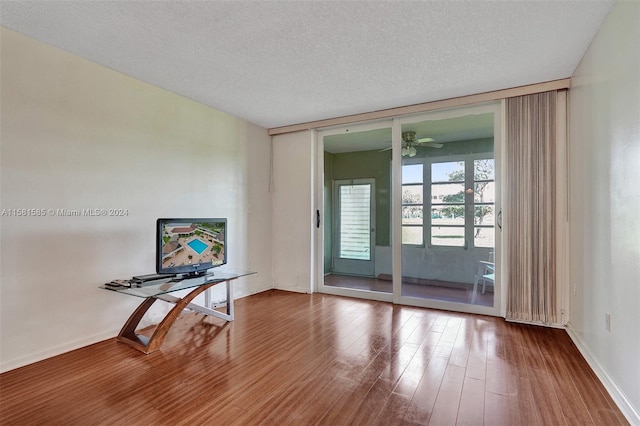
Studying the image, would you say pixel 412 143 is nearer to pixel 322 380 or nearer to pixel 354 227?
pixel 354 227

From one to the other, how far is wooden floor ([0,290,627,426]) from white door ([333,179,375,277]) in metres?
1.52

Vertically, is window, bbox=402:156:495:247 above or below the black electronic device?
above

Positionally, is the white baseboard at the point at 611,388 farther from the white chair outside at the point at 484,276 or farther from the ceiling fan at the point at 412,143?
the ceiling fan at the point at 412,143

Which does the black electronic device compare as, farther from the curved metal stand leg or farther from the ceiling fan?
the ceiling fan

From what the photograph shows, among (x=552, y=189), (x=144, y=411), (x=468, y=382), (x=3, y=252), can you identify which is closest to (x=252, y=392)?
(x=144, y=411)

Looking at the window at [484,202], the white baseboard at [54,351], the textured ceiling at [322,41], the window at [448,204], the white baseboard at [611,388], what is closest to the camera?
the white baseboard at [611,388]

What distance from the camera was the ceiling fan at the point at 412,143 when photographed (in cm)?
396

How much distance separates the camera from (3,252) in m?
2.30

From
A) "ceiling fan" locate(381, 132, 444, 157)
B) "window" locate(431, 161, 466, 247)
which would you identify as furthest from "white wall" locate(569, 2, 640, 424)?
"ceiling fan" locate(381, 132, 444, 157)

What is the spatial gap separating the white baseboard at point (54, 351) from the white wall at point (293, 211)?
242 centimetres

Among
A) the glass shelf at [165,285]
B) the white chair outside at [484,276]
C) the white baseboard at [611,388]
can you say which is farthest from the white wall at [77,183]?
the white baseboard at [611,388]

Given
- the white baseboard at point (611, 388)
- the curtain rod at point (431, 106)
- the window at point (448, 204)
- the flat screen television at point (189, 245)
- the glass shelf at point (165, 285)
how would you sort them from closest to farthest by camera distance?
the white baseboard at point (611, 388) → the glass shelf at point (165, 285) → the flat screen television at point (189, 245) → the curtain rod at point (431, 106) → the window at point (448, 204)

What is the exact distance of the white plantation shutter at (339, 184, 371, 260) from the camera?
4609mm

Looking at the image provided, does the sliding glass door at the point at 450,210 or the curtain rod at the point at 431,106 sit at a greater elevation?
the curtain rod at the point at 431,106
